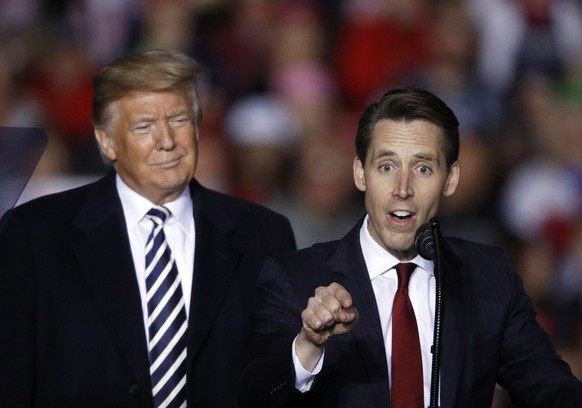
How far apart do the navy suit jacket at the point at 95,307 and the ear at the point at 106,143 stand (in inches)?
2.5

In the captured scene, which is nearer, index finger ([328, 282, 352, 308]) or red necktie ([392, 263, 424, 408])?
index finger ([328, 282, 352, 308])

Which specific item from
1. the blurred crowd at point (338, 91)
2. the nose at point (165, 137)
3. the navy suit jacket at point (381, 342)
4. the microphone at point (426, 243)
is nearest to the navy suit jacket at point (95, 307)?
the nose at point (165, 137)

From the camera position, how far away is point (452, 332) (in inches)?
93.0

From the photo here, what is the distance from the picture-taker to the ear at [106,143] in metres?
2.96

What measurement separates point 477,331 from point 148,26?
369 centimetres

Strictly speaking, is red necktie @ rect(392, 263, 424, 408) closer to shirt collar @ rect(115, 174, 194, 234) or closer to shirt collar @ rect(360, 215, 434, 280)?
shirt collar @ rect(360, 215, 434, 280)

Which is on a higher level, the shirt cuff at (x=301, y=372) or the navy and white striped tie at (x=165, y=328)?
the shirt cuff at (x=301, y=372)

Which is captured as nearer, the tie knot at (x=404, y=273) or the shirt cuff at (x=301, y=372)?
the shirt cuff at (x=301, y=372)

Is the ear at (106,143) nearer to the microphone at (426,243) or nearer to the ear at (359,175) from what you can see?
the ear at (359,175)

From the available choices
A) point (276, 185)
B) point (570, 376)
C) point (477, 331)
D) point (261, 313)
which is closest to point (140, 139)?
point (261, 313)

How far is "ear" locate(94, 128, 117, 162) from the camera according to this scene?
2.96m

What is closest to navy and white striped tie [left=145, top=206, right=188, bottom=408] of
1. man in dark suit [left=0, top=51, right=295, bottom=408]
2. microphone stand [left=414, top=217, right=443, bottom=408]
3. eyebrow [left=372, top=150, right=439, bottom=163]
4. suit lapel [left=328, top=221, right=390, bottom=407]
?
man in dark suit [left=0, top=51, right=295, bottom=408]

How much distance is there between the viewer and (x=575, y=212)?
5531 millimetres

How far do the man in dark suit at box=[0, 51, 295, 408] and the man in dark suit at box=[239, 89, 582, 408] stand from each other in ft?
1.51
